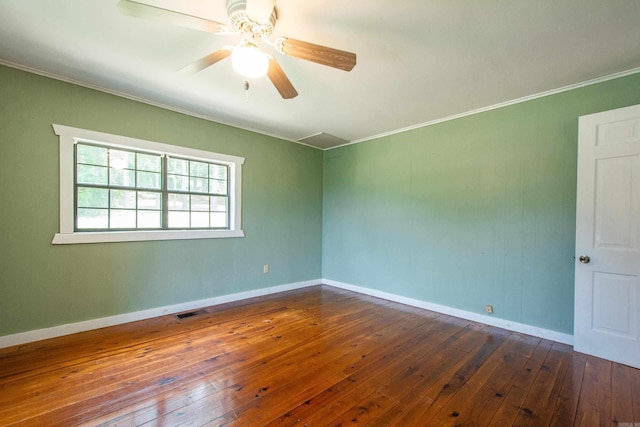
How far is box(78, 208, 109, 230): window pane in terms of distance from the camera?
2.99 m

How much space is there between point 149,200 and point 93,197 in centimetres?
55

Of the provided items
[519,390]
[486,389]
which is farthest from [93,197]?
[519,390]

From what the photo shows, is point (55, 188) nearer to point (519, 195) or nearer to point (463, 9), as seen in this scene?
point (463, 9)

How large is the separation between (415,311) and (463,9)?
3375mm

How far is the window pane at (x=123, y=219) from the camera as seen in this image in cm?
320

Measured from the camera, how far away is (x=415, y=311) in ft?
12.4

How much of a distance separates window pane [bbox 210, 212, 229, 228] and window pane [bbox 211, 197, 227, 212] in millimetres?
61

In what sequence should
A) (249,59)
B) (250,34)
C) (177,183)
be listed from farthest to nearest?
(177,183) → (250,34) → (249,59)

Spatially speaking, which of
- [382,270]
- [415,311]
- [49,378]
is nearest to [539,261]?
[415,311]

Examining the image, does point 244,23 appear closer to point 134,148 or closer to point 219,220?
point 134,148

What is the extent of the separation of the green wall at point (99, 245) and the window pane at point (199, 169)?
0.82 feet

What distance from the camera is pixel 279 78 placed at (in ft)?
6.79

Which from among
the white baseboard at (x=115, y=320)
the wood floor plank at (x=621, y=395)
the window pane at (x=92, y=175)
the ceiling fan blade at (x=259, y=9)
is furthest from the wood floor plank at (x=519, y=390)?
the window pane at (x=92, y=175)

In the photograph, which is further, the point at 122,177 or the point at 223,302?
the point at 223,302
